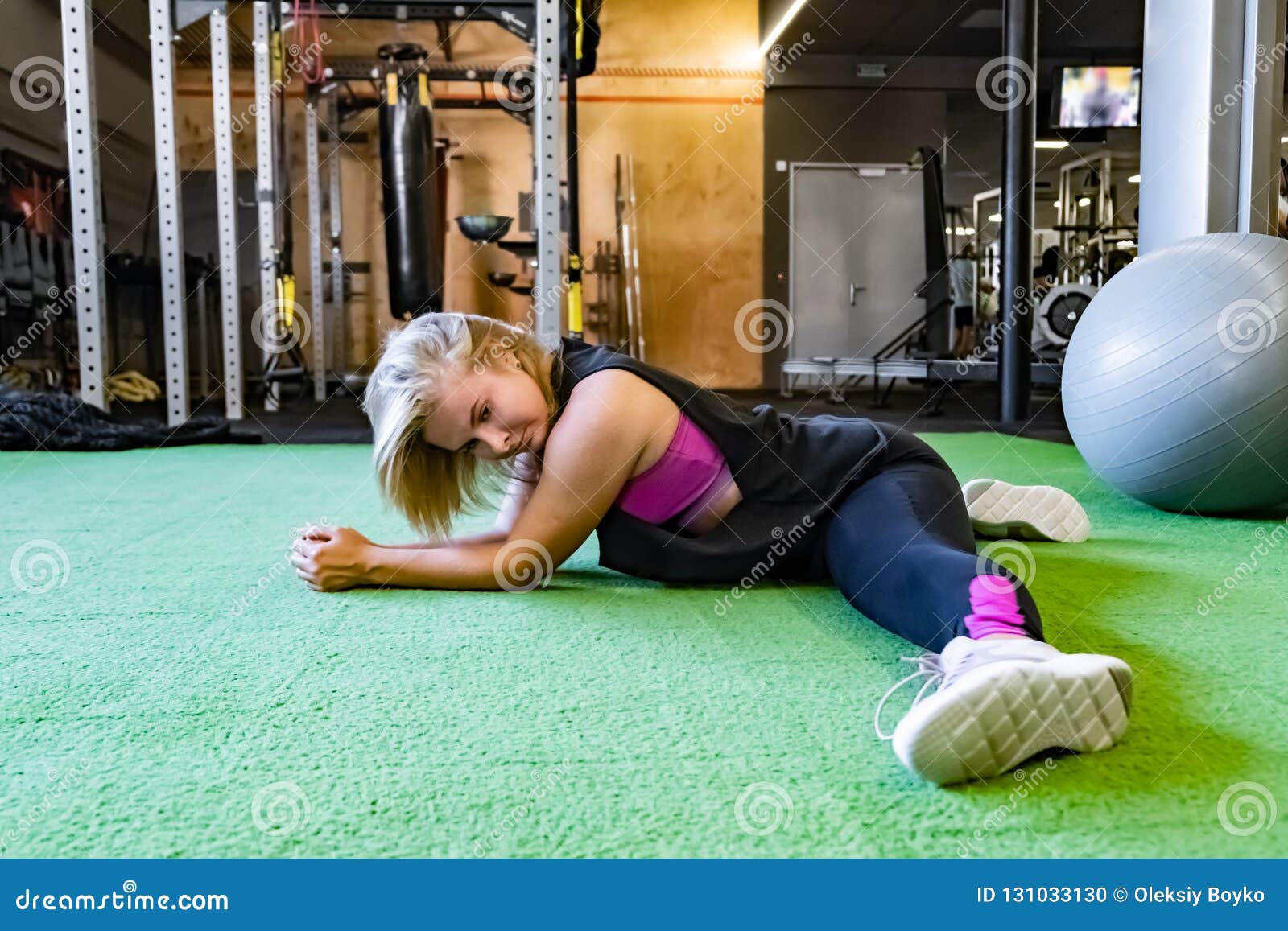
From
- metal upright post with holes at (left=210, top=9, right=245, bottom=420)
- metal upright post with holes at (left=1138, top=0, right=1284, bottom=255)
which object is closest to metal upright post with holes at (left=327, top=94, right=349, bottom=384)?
metal upright post with holes at (left=210, top=9, right=245, bottom=420)

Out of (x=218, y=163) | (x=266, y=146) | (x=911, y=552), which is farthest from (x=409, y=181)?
(x=911, y=552)

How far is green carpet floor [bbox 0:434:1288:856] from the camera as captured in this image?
0.80m

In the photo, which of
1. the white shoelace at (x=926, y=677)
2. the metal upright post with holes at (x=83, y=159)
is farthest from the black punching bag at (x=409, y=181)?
the white shoelace at (x=926, y=677)

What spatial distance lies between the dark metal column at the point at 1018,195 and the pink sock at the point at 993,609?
398 centimetres

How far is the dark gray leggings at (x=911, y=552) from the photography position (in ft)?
3.82

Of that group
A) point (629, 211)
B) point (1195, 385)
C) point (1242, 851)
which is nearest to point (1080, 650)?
point (1242, 851)

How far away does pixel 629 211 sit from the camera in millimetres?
8578

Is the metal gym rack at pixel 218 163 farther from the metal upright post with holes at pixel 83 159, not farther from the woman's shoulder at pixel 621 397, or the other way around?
the woman's shoulder at pixel 621 397

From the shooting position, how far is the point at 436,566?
1.61 m

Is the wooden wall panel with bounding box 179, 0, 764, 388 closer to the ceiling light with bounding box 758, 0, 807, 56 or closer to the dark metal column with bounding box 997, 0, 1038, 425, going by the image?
the ceiling light with bounding box 758, 0, 807, 56

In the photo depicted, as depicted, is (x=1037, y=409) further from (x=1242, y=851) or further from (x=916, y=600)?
(x=1242, y=851)

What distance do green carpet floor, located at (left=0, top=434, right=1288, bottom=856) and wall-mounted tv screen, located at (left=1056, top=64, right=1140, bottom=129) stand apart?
6.61 m
